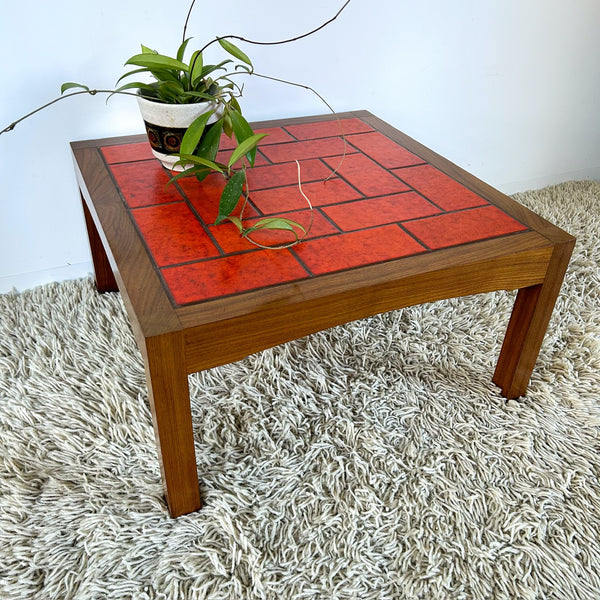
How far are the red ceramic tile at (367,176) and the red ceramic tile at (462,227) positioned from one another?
13cm

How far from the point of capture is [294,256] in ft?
2.93

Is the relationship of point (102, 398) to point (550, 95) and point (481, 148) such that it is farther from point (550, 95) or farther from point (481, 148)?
point (550, 95)

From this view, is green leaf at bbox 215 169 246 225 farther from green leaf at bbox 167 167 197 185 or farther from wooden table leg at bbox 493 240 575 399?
wooden table leg at bbox 493 240 575 399

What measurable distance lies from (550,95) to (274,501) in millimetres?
1507

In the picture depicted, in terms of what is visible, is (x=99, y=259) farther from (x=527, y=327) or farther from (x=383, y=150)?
(x=527, y=327)

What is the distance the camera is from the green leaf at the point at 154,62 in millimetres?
1012

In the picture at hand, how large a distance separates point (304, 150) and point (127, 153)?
36 cm

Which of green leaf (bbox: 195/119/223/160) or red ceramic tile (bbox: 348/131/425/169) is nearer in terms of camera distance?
green leaf (bbox: 195/119/223/160)

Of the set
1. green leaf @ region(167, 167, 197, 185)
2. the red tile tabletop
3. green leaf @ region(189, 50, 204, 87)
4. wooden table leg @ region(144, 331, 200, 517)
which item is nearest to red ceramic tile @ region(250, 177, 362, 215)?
the red tile tabletop

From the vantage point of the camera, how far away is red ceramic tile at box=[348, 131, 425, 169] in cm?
123

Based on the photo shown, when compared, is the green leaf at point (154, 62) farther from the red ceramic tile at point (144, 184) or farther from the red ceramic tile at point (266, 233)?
the red ceramic tile at point (266, 233)

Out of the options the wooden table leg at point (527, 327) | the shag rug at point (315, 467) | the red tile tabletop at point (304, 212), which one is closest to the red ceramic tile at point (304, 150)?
the red tile tabletop at point (304, 212)

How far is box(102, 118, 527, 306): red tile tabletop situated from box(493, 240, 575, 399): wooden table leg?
0.30 feet

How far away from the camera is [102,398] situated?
1069 mm
